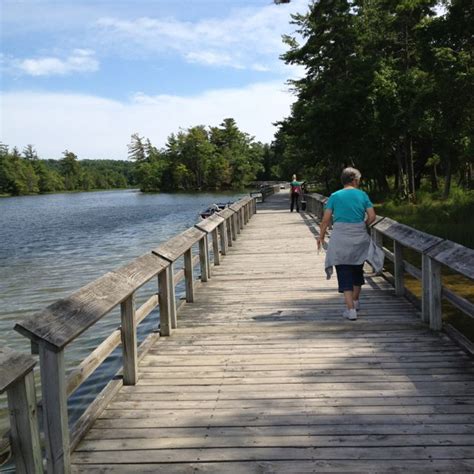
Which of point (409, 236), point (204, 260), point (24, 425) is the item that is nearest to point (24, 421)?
point (24, 425)

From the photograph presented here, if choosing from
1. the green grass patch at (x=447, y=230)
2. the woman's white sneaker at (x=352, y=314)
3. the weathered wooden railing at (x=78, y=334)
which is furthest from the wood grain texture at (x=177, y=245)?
the green grass patch at (x=447, y=230)

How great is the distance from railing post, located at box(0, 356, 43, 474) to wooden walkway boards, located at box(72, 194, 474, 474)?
2.13 ft

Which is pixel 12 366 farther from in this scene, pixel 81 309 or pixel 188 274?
pixel 188 274

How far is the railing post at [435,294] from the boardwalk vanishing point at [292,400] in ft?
0.53

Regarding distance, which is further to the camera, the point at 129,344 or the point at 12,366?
the point at 129,344

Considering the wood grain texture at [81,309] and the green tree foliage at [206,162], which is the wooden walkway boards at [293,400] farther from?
the green tree foliage at [206,162]

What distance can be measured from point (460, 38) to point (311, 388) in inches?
743

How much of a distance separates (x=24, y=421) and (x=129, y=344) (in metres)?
1.91

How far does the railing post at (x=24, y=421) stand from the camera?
92.4 inches

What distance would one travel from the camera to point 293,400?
3881 millimetres

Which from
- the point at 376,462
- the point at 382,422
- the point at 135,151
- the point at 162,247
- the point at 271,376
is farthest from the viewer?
the point at 135,151

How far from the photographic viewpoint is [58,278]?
621 inches

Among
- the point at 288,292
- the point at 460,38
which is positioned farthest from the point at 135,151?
the point at 288,292

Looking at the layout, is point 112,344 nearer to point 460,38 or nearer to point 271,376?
point 271,376
